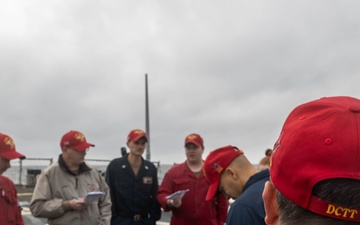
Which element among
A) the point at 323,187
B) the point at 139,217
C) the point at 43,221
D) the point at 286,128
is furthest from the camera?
the point at 43,221

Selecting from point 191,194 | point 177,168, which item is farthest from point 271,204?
point 177,168

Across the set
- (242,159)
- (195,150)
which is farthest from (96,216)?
(242,159)

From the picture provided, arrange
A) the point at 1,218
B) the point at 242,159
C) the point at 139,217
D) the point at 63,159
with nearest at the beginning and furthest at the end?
the point at 242,159 < the point at 1,218 < the point at 63,159 < the point at 139,217

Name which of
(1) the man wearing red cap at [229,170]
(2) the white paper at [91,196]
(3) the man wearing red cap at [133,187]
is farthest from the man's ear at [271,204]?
(3) the man wearing red cap at [133,187]

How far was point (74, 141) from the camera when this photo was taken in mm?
4836

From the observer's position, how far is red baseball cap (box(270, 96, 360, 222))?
38.4 inches

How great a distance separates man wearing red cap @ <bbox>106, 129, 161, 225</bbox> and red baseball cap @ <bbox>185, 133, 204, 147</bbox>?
556mm

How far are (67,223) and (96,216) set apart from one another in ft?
1.13

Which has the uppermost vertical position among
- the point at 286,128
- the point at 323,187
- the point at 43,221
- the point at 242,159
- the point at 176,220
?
the point at 286,128

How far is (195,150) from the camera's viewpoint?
5.79 metres

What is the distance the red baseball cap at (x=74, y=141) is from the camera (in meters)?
4.82

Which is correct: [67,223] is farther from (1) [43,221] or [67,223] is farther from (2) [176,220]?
(1) [43,221]

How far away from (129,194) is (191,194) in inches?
30.5

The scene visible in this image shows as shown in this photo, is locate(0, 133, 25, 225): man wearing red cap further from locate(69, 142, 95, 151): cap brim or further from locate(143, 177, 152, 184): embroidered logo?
locate(143, 177, 152, 184): embroidered logo
